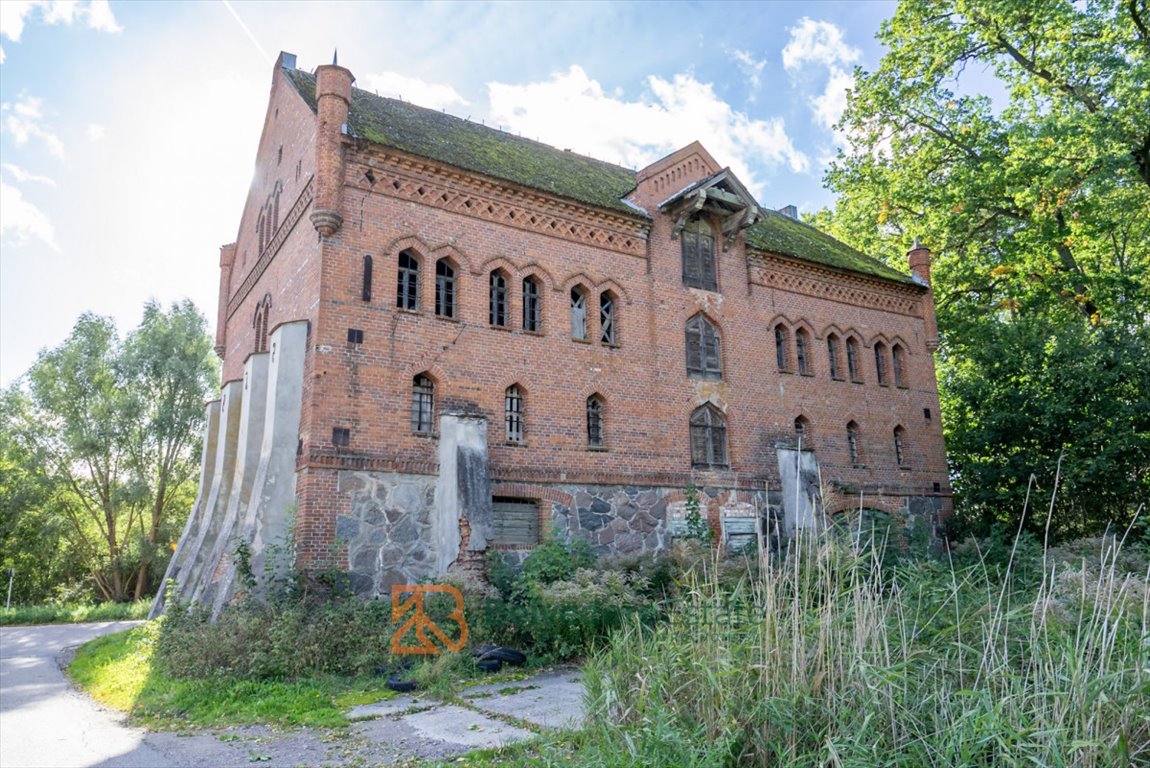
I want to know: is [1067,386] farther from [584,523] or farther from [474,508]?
[474,508]

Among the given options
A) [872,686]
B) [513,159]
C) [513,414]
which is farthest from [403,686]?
[513,159]

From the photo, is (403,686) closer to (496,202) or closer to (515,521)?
(515,521)

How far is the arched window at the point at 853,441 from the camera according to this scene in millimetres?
19703

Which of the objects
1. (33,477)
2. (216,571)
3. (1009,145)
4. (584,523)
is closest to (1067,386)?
(1009,145)

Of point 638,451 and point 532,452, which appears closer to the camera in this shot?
point 532,452

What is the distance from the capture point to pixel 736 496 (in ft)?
57.2

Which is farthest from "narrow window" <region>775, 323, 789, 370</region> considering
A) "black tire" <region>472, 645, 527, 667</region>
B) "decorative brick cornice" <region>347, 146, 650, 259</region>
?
"black tire" <region>472, 645, 527, 667</region>

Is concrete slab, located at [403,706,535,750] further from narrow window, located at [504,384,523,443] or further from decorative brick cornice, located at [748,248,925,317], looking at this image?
decorative brick cornice, located at [748,248,925,317]

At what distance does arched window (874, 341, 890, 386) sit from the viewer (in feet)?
69.2

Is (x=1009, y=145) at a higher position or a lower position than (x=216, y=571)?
higher

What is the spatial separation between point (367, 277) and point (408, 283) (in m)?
0.90

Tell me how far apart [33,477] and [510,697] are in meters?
34.4

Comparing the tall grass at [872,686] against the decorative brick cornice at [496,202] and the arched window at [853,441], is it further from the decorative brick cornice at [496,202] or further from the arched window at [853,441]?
the arched window at [853,441]

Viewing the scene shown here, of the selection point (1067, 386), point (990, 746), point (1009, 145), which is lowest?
point (990, 746)
